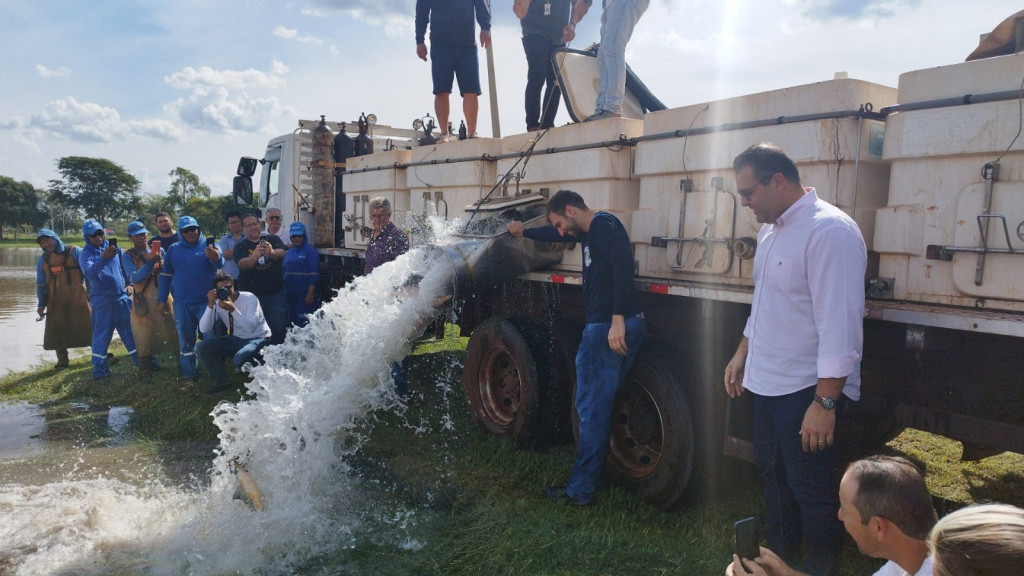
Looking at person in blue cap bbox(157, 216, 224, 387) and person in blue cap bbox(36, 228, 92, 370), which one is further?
person in blue cap bbox(36, 228, 92, 370)

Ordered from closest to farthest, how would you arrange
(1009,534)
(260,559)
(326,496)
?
1. (1009,534)
2. (260,559)
3. (326,496)

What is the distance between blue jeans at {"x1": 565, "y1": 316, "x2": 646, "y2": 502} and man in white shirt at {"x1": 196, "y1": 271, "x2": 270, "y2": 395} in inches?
156

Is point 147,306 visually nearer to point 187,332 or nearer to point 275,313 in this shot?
point 187,332

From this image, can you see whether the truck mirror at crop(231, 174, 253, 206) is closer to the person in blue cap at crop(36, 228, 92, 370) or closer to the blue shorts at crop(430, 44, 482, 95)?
the person in blue cap at crop(36, 228, 92, 370)

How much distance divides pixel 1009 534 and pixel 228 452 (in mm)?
4365

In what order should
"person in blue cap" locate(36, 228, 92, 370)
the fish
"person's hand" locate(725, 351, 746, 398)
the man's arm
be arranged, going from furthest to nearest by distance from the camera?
"person in blue cap" locate(36, 228, 92, 370) < the fish < "person's hand" locate(725, 351, 746, 398) < the man's arm

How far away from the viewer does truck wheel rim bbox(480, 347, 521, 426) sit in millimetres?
5198

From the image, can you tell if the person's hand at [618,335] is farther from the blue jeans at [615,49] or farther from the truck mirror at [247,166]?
the truck mirror at [247,166]

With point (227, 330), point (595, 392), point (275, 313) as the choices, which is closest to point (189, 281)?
point (227, 330)

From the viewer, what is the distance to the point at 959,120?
2.88 meters

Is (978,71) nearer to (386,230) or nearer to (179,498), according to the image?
(386,230)

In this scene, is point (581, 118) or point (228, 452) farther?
point (581, 118)

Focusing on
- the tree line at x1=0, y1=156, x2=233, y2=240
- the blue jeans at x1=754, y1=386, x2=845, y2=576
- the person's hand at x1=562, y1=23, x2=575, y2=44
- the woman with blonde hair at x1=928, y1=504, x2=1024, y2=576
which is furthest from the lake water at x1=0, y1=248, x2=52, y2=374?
the tree line at x1=0, y1=156, x2=233, y2=240

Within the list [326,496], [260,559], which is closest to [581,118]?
[326,496]
